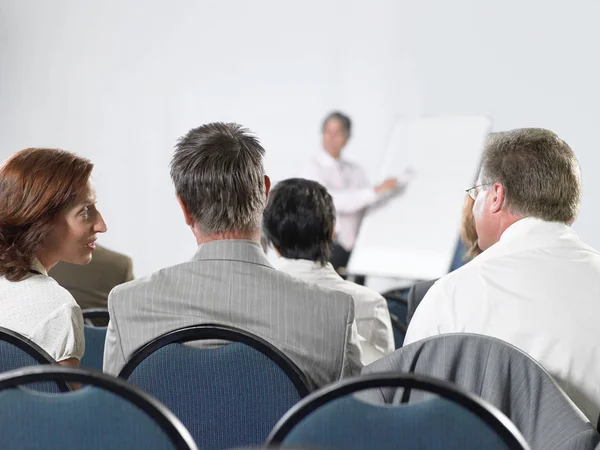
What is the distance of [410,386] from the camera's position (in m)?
1.23

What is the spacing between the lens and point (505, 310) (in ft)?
6.19

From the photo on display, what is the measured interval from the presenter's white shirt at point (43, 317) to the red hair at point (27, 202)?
52 millimetres

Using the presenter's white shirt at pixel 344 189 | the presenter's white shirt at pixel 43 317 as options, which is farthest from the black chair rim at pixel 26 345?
the presenter's white shirt at pixel 344 189

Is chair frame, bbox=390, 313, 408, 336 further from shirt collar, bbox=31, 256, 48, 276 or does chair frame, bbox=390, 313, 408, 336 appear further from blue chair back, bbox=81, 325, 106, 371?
shirt collar, bbox=31, 256, 48, 276

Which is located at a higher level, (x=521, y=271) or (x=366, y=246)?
(x=521, y=271)

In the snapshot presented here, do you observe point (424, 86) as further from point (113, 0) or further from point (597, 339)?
point (597, 339)

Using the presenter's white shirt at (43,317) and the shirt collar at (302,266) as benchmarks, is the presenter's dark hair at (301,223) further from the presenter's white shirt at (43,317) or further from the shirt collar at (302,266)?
the presenter's white shirt at (43,317)

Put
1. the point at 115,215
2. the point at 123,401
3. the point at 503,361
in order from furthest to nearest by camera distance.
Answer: the point at 115,215 → the point at 503,361 → the point at 123,401

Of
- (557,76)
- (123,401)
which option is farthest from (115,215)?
(123,401)

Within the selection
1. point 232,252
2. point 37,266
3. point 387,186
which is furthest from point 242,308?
point 387,186

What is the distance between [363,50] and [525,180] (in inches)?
228

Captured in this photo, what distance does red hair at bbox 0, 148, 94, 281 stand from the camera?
2.15 metres

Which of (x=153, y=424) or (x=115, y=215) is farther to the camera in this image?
(x=115, y=215)

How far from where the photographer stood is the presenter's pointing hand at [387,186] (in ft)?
23.8
